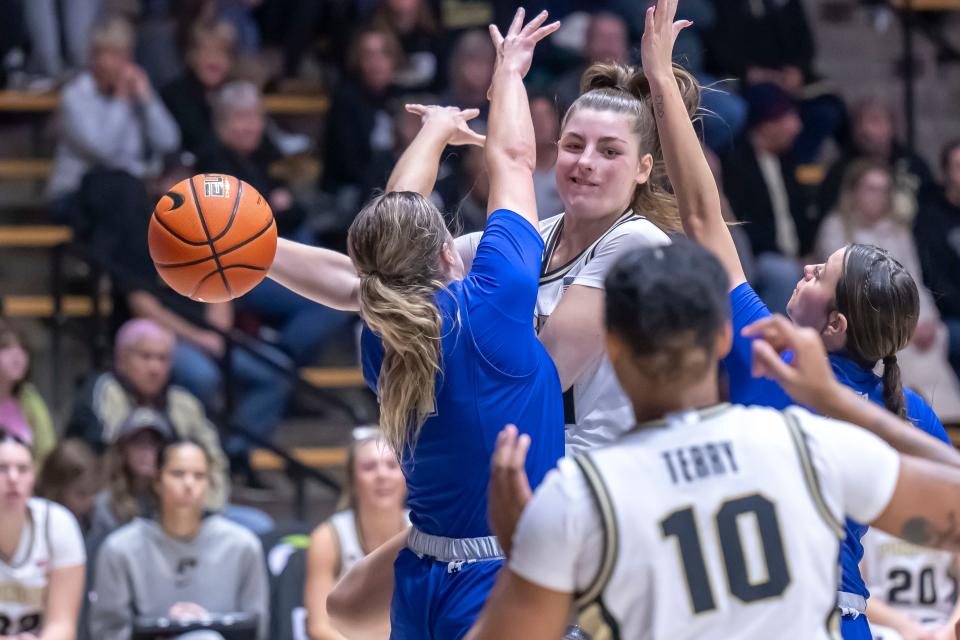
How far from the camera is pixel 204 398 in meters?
7.99

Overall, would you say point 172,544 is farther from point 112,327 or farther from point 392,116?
point 392,116

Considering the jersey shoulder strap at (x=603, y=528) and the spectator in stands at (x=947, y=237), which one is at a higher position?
the jersey shoulder strap at (x=603, y=528)

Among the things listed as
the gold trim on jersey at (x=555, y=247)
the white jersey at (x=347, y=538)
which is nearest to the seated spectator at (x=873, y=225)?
the white jersey at (x=347, y=538)

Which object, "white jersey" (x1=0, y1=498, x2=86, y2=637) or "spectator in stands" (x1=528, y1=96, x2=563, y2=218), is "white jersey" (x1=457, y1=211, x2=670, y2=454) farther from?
"spectator in stands" (x1=528, y1=96, x2=563, y2=218)

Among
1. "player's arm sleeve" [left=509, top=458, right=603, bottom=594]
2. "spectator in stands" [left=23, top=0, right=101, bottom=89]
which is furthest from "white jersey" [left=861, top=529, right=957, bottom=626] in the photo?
"spectator in stands" [left=23, top=0, right=101, bottom=89]

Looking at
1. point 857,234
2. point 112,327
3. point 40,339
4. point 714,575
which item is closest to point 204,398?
point 112,327

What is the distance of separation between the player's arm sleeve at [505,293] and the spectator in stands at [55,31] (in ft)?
21.2

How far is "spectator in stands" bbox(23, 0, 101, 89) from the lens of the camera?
9.15 metres

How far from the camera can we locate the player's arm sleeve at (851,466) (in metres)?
2.43

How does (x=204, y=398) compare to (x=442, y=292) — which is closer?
(x=442, y=292)

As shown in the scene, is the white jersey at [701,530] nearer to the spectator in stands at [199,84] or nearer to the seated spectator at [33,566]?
the seated spectator at [33,566]

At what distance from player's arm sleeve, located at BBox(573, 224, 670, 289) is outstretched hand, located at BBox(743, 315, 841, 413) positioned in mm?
1123

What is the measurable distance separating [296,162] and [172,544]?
3.18 m

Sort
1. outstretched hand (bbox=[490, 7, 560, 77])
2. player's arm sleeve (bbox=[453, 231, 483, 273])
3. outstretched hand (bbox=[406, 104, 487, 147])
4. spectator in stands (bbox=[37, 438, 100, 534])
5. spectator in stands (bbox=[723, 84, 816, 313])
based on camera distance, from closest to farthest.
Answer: outstretched hand (bbox=[490, 7, 560, 77]) < outstretched hand (bbox=[406, 104, 487, 147]) < player's arm sleeve (bbox=[453, 231, 483, 273]) < spectator in stands (bbox=[37, 438, 100, 534]) < spectator in stands (bbox=[723, 84, 816, 313])
